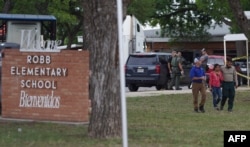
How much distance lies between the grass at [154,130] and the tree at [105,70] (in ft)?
1.23

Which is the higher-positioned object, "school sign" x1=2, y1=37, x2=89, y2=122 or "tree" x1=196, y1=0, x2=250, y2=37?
"tree" x1=196, y1=0, x2=250, y2=37

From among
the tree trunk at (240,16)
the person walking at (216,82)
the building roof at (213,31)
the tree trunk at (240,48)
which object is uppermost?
the building roof at (213,31)

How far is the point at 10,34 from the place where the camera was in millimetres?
24547

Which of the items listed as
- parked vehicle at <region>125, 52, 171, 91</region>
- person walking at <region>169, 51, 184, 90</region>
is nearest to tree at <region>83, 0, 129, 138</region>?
person walking at <region>169, 51, 184, 90</region>

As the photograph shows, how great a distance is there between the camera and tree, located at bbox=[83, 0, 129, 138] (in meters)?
12.1

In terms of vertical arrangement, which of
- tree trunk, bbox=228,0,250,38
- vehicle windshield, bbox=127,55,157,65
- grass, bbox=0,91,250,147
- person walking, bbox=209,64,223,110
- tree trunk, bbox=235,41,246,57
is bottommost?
grass, bbox=0,91,250,147

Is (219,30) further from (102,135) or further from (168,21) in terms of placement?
(102,135)

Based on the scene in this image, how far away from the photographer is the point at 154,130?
1369 centimetres

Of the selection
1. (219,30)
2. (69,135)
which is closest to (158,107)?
(69,135)

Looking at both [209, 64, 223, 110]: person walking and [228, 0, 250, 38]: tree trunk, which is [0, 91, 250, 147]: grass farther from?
[228, 0, 250, 38]: tree trunk

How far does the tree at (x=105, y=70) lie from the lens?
39.8ft

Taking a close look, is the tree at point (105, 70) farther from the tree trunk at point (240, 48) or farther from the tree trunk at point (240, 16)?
the tree trunk at point (240, 48)

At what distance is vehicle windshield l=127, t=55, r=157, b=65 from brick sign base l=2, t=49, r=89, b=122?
15079 millimetres

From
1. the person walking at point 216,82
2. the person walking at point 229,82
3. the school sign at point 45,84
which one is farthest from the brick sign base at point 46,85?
the person walking at point 216,82
